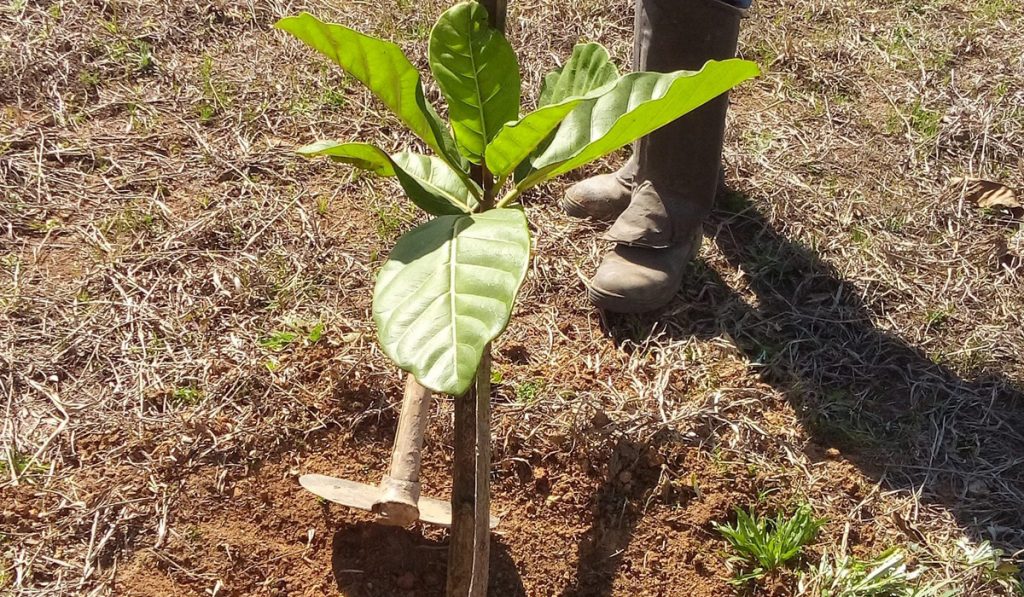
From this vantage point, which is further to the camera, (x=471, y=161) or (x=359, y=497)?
(x=359, y=497)

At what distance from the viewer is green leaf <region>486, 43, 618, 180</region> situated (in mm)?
996

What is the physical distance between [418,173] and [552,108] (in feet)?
1.08

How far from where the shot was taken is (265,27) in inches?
130

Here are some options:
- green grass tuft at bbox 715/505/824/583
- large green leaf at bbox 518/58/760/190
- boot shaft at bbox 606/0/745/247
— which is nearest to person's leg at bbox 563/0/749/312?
boot shaft at bbox 606/0/745/247

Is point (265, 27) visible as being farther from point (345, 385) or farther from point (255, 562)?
point (255, 562)

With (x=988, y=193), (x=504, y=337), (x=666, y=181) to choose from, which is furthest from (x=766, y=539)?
(x=988, y=193)

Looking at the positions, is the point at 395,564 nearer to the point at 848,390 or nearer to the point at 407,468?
the point at 407,468

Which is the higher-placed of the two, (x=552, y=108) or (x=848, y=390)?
(x=552, y=108)

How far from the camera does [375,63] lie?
107 cm

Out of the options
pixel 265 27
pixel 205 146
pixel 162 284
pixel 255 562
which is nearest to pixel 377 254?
pixel 162 284

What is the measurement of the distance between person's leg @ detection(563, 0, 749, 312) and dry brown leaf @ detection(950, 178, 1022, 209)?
1.01 m

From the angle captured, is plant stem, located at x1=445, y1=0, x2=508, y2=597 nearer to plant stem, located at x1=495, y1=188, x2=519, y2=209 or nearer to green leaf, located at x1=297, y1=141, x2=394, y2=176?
plant stem, located at x1=495, y1=188, x2=519, y2=209

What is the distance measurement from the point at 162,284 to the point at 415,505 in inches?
45.4

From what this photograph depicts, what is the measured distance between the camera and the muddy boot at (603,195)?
2.62 m
